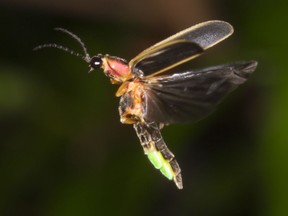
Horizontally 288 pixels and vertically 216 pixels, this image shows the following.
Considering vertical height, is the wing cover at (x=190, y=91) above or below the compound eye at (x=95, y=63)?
below

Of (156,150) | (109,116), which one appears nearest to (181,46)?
(156,150)

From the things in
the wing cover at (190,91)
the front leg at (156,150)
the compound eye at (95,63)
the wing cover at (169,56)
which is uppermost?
the compound eye at (95,63)

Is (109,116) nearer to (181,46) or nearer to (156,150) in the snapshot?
(156,150)

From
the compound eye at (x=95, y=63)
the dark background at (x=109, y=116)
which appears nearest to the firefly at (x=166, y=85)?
the compound eye at (x=95, y=63)

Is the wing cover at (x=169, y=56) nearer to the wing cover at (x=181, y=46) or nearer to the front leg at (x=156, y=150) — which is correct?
the wing cover at (x=181, y=46)

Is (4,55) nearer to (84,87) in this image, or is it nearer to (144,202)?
(84,87)

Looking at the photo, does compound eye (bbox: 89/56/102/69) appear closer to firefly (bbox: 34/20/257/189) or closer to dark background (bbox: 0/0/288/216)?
firefly (bbox: 34/20/257/189)

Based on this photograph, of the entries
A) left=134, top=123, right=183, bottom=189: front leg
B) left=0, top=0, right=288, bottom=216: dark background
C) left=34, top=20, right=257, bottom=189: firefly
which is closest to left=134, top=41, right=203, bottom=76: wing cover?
left=34, top=20, right=257, bottom=189: firefly
